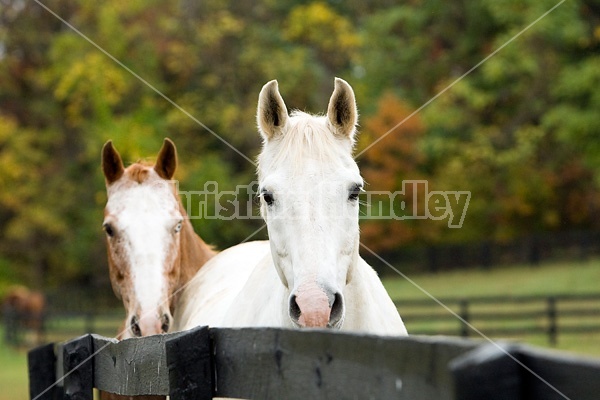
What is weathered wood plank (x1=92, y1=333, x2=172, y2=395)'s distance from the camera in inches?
116

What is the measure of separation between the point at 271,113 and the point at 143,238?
1.59 m

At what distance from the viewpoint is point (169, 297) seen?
519cm

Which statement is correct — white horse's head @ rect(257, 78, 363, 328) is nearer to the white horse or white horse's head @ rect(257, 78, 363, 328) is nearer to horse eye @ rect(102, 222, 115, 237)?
the white horse

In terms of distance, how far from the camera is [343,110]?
155 inches

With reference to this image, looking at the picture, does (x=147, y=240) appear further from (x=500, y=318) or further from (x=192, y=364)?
(x=500, y=318)

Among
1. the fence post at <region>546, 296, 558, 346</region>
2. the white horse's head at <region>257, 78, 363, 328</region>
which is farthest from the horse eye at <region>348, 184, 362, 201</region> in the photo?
the fence post at <region>546, 296, 558, 346</region>

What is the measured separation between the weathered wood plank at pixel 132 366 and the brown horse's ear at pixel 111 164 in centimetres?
210

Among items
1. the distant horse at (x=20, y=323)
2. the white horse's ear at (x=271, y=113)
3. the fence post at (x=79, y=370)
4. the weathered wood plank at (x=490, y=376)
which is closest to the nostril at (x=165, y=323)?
the fence post at (x=79, y=370)

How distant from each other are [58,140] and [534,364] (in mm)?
31214

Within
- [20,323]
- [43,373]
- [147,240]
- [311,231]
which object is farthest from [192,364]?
[20,323]

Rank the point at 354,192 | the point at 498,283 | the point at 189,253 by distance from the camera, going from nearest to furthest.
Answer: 1. the point at 354,192
2. the point at 189,253
3. the point at 498,283

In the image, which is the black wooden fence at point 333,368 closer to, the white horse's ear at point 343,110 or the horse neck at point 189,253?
the white horse's ear at point 343,110

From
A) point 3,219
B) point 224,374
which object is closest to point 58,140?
point 3,219

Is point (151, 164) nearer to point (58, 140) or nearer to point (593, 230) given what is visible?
point (593, 230)
